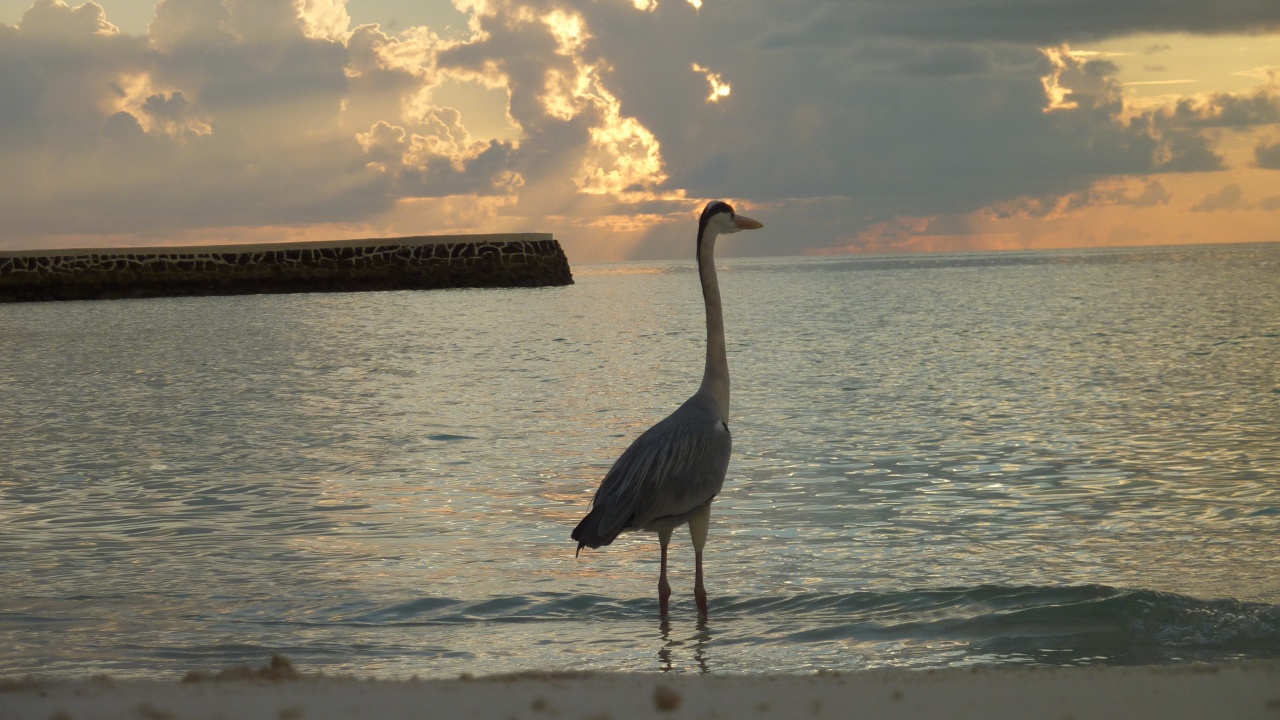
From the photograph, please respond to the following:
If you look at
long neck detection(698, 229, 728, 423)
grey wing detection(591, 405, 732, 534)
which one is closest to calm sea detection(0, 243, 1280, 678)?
grey wing detection(591, 405, 732, 534)

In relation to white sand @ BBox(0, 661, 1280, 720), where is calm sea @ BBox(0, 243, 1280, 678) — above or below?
below

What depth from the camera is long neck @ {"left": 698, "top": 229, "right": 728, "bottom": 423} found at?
22.4 ft

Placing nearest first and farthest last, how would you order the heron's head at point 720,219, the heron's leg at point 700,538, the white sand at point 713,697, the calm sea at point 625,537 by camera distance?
the white sand at point 713,697 → the calm sea at point 625,537 → the heron's leg at point 700,538 → the heron's head at point 720,219

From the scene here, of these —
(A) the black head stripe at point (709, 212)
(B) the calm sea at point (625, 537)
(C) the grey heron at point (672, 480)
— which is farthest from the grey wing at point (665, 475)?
(A) the black head stripe at point (709, 212)

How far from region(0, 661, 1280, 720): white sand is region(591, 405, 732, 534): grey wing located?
8.77 ft

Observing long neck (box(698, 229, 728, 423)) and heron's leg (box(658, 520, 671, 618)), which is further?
long neck (box(698, 229, 728, 423))

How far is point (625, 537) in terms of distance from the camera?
27.8ft

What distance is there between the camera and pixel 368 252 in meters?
64.6

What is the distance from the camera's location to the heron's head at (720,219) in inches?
269

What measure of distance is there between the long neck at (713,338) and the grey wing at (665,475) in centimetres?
33

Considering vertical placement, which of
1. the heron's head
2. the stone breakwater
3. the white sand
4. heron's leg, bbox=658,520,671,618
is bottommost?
heron's leg, bbox=658,520,671,618

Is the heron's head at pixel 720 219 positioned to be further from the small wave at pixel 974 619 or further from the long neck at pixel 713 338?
the small wave at pixel 974 619

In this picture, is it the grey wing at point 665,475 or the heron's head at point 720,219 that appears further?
the heron's head at point 720,219

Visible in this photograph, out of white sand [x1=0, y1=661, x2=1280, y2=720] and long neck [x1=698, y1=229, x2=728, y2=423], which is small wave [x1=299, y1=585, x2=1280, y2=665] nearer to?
long neck [x1=698, y1=229, x2=728, y2=423]
